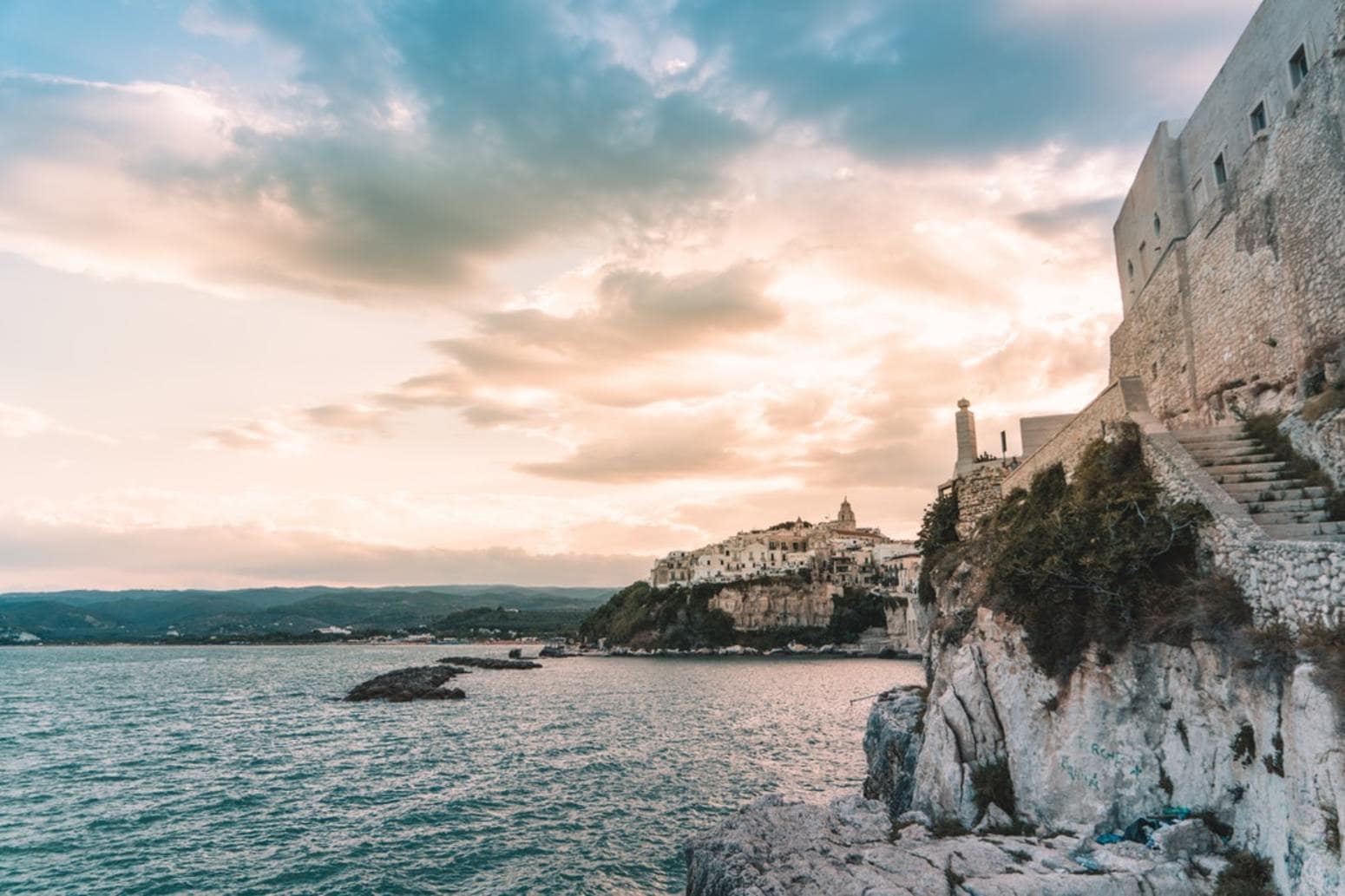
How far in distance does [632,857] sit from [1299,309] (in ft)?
71.6

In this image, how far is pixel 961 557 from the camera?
26328mm

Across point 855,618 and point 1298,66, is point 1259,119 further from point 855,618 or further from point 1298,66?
point 855,618

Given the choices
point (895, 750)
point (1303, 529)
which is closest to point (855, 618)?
point (895, 750)

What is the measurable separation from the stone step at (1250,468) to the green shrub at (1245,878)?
772cm

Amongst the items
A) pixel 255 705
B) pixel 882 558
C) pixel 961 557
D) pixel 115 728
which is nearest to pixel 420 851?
pixel 961 557

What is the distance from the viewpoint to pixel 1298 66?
1741 centimetres

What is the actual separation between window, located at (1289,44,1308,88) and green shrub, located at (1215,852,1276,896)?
54.4 ft

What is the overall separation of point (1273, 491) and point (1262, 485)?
430 millimetres

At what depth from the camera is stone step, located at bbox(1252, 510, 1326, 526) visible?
1371 centimetres

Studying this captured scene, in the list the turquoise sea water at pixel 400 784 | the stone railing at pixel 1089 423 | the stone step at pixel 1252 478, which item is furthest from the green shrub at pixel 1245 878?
the turquoise sea water at pixel 400 784

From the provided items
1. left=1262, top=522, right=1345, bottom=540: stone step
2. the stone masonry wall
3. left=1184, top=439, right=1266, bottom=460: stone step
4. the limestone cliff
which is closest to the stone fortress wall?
left=1184, top=439, right=1266, bottom=460: stone step

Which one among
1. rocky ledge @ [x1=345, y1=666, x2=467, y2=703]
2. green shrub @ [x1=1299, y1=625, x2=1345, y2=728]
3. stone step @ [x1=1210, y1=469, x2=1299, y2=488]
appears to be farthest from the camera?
rocky ledge @ [x1=345, y1=666, x2=467, y2=703]

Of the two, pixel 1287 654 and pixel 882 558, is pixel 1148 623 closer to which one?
pixel 1287 654

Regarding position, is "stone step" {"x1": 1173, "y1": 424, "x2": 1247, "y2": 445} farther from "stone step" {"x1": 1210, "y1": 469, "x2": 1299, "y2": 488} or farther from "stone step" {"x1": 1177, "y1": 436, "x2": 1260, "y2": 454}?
"stone step" {"x1": 1210, "y1": 469, "x2": 1299, "y2": 488}
